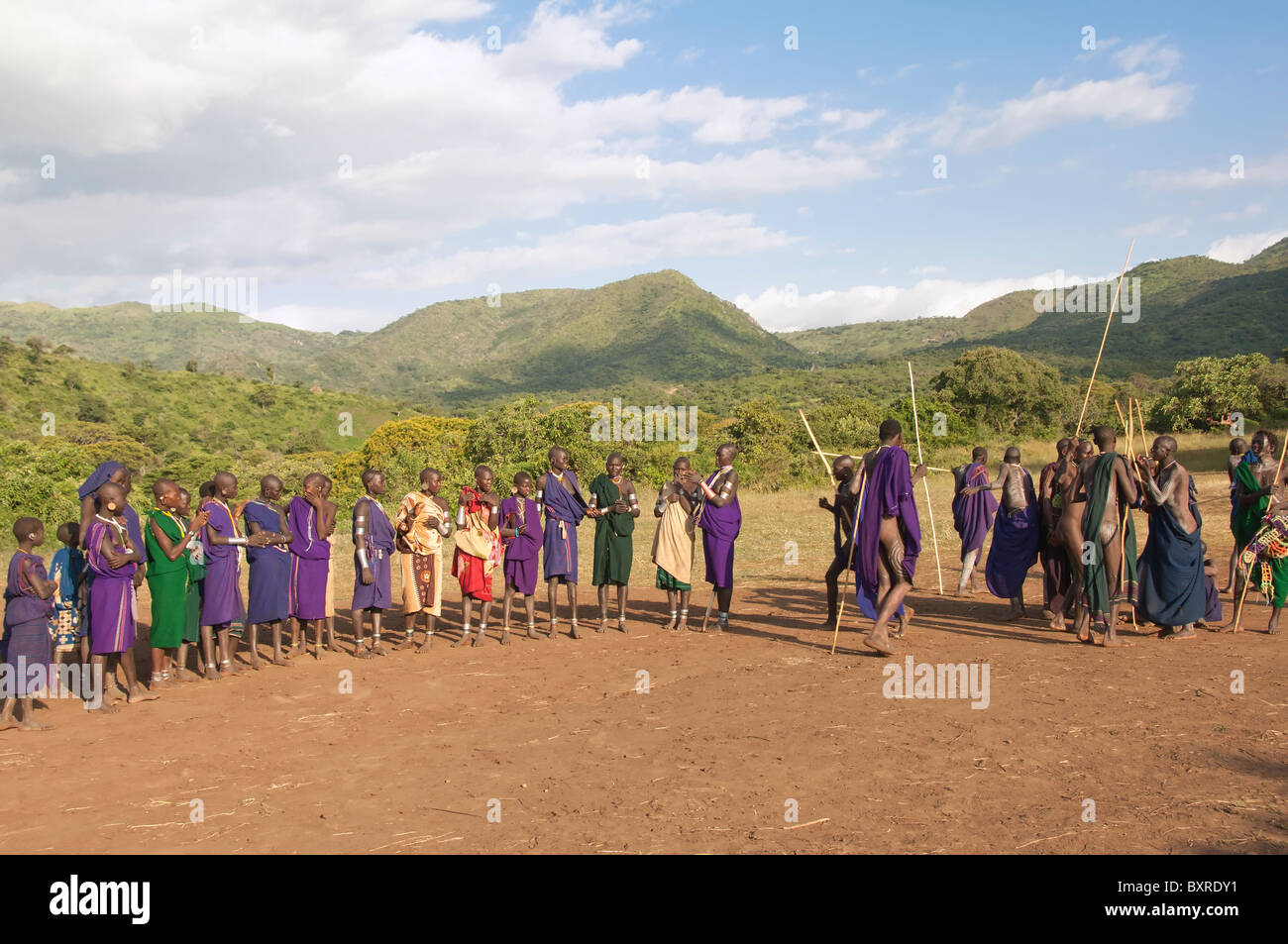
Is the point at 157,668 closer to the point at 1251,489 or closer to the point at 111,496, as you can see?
the point at 111,496

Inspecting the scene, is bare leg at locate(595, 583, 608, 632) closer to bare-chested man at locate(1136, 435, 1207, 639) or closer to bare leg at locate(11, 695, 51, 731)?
bare leg at locate(11, 695, 51, 731)

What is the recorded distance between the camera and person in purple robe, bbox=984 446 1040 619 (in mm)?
10430

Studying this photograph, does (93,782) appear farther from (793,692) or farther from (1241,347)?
(1241,347)

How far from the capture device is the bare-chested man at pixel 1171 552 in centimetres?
899

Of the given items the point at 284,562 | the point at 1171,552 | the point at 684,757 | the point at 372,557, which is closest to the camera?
the point at 684,757

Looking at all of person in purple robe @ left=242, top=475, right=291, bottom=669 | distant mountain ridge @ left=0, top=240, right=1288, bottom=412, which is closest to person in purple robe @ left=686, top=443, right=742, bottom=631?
person in purple robe @ left=242, top=475, right=291, bottom=669

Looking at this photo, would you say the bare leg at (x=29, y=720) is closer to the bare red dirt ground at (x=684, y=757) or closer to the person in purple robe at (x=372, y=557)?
the bare red dirt ground at (x=684, y=757)

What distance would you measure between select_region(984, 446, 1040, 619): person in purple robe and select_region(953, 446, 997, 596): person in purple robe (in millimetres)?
819

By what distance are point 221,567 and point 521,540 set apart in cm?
305

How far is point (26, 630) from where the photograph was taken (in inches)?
278

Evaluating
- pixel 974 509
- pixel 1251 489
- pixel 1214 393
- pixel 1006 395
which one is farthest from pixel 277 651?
pixel 1006 395

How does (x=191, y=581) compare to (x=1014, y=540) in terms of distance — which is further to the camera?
(x=1014, y=540)

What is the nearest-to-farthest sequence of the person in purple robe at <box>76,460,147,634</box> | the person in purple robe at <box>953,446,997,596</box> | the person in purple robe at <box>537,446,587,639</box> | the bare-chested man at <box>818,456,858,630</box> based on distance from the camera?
the person in purple robe at <box>76,460,147,634</box>
the bare-chested man at <box>818,456,858,630</box>
the person in purple robe at <box>537,446,587,639</box>
the person in purple robe at <box>953,446,997,596</box>

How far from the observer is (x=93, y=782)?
602 centimetres
